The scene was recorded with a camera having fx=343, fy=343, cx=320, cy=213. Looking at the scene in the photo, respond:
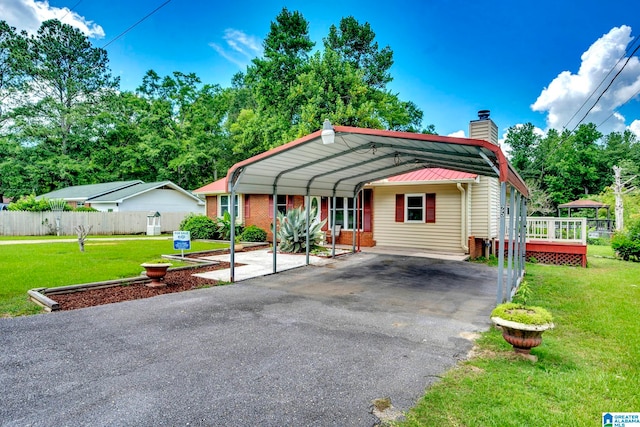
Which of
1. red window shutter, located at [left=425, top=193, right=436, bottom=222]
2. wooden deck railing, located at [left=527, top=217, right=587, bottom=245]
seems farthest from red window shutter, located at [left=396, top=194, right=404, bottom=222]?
wooden deck railing, located at [left=527, top=217, right=587, bottom=245]

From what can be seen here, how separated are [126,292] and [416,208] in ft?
32.4

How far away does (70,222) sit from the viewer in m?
19.1

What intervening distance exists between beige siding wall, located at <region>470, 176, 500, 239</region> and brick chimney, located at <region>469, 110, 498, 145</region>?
4.53 feet

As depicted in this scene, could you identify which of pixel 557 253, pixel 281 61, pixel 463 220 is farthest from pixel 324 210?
pixel 281 61

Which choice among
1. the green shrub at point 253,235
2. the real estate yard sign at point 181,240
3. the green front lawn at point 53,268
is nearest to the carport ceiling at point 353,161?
the real estate yard sign at point 181,240

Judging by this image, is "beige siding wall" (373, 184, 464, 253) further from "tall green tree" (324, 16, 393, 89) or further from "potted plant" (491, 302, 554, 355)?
"tall green tree" (324, 16, 393, 89)

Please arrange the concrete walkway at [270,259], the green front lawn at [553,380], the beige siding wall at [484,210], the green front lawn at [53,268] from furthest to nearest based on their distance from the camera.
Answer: the beige siding wall at [484,210]
the concrete walkway at [270,259]
the green front lawn at [53,268]
the green front lawn at [553,380]

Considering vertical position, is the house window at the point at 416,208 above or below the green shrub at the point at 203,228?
above

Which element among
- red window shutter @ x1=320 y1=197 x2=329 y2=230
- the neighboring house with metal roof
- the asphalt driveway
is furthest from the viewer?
the neighboring house with metal roof

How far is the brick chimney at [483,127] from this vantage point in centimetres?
1133

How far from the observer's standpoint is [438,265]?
984 centimetres

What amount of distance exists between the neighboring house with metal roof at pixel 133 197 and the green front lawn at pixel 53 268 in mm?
10454

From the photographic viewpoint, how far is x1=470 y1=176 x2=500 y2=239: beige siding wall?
11.5 m

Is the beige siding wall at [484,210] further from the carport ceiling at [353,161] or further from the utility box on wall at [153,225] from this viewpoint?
the utility box on wall at [153,225]
